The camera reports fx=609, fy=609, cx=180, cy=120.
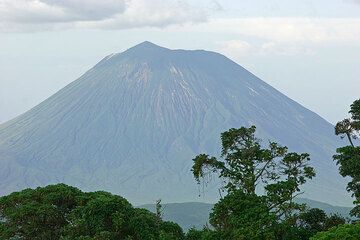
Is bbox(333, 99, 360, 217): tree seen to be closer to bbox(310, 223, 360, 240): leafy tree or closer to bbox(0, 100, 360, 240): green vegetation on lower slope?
bbox(0, 100, 360, 240): green vegetation on lower slope

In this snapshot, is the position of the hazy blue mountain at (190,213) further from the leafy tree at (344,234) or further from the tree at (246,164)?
the leafy tree at (344,234)

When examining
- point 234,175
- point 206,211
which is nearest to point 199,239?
point 234,175

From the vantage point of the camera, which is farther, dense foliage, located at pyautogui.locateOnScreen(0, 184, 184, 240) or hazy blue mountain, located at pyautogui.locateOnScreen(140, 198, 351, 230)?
hazy blue mountain, located at pyautogui.locateOnScreen(140, 198, 351, 230)

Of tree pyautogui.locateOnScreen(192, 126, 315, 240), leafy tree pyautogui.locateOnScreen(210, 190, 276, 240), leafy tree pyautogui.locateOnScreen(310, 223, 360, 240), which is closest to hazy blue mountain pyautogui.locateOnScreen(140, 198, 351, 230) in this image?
tree pyautogui.locateOnScreen(192, 126, 315, 240)

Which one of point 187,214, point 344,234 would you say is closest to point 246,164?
point 344,234

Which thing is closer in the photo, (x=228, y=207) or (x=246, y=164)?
(x=228, y=207)

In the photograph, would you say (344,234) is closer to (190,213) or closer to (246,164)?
(246,164)

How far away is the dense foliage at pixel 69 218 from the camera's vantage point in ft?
87.5

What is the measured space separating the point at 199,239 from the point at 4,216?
939cm

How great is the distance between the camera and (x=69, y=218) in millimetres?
28125

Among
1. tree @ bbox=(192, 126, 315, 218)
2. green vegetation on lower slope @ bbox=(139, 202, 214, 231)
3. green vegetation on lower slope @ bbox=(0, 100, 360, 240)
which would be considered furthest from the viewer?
green vegetation on lower slope @ bbox=(139, 202, 214, 231)

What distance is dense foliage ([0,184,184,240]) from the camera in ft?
87.5

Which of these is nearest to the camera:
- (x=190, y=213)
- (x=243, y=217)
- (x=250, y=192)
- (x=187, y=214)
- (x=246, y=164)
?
(x=243, y=217)

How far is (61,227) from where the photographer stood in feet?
92.4
